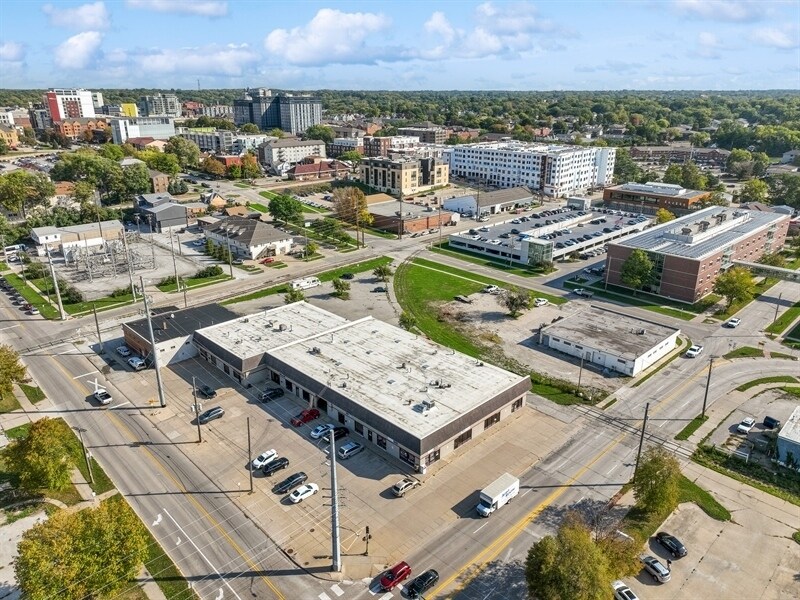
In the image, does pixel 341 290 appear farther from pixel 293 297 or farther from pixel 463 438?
pixel 463 438

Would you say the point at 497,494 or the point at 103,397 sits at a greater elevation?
the point at 497,494

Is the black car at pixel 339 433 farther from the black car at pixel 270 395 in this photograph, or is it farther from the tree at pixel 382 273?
the tree at pixel 382 273

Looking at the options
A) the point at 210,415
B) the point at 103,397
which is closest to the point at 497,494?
the point at 210,415

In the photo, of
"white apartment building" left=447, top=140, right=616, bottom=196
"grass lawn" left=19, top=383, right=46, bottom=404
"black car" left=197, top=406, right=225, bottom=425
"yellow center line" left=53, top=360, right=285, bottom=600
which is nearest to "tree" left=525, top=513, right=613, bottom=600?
"yellow center line" left=53, top=360, right=285, bottom=600

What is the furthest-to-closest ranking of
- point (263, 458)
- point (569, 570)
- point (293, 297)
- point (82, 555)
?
point (293, 297), point (263, 458), point (82, 555), point (569, 570)

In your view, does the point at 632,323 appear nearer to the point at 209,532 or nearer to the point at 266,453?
the point at 266,453

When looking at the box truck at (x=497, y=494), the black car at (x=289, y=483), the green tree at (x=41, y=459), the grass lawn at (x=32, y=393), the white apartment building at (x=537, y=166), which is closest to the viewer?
the green tree at (x=41, y=459)

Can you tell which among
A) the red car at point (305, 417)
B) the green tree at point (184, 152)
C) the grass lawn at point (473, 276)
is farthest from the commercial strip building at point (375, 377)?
the green tree at point (184, 152)
